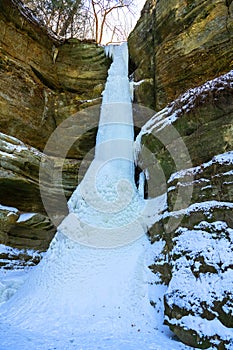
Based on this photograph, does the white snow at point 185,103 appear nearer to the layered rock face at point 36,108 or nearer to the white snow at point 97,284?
the white snow at point 97,284

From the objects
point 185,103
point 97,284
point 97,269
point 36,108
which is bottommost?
point 97,284

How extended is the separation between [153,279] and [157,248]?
72cm

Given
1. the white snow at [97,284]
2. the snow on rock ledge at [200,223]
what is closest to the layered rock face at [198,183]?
the snow on rock ledge at [200,223]

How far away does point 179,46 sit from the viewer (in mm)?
10398

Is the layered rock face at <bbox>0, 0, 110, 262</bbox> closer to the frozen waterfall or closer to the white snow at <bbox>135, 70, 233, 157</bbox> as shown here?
the frozen waterfall

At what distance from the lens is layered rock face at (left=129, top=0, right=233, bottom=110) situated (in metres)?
9.25

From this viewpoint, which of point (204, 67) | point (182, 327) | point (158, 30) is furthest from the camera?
point (158, 30)

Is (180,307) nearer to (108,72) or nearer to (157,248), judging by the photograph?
(157,248)

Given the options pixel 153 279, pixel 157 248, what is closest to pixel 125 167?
pixel 157 248

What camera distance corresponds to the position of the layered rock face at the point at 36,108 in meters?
9.34

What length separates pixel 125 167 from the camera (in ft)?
33.6

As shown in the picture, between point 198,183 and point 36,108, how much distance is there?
8238mm

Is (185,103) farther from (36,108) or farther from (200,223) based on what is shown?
(36,108)

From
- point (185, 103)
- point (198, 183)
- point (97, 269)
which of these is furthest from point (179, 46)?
point (97, 269)
